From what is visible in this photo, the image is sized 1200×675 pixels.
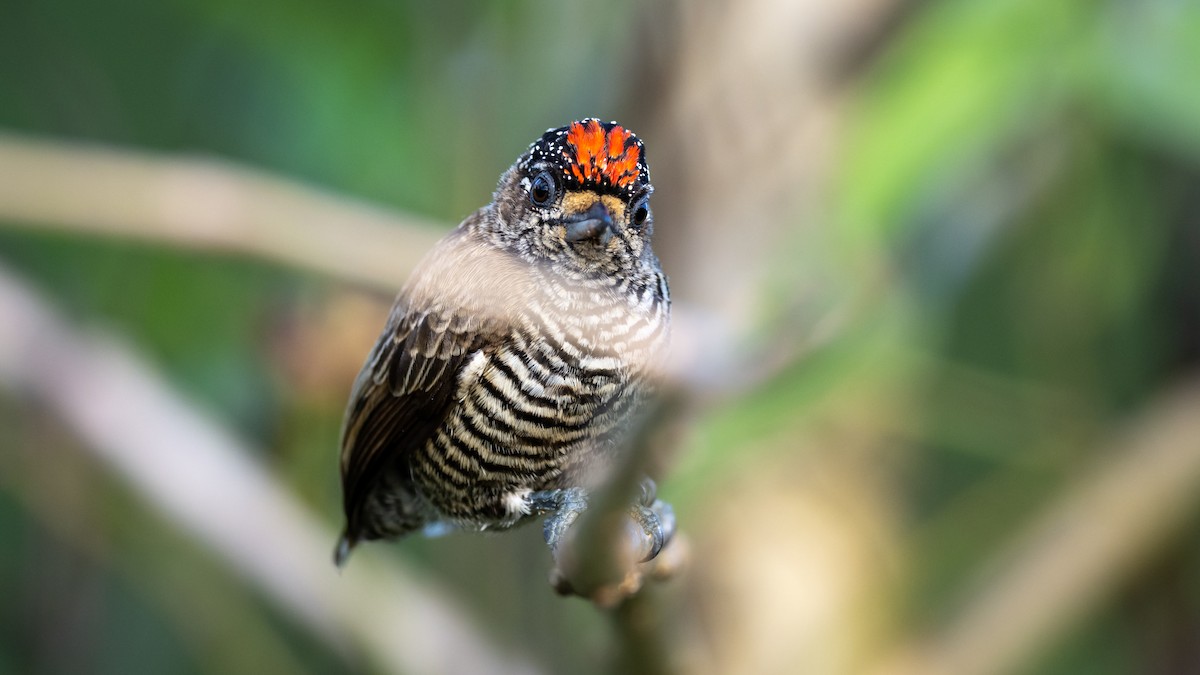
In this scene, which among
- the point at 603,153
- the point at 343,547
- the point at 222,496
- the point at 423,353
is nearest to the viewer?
the point at 603,153

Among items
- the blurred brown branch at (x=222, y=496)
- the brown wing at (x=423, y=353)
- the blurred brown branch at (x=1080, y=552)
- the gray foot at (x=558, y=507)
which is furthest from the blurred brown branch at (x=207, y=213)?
the blurred brown branch at (x=1080, y=552)

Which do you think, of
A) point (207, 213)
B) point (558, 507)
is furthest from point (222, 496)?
point (558, 507)

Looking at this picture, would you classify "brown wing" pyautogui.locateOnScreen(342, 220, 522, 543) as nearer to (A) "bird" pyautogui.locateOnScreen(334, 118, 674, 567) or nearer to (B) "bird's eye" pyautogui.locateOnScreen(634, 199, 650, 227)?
(A) "bird" pyautogui.locateOnScreen(334, 118, 674, 567)

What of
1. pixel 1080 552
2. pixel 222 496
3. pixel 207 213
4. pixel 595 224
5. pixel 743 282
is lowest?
pixel 595 224

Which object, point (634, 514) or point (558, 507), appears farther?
point (558, 507)

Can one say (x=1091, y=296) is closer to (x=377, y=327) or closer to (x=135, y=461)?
(x=377, y=327)

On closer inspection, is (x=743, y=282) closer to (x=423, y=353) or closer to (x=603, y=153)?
(x=423, y=353)

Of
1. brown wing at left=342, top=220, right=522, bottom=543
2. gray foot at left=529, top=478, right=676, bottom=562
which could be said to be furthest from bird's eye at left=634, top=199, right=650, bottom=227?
gray foot at left=529, top=478, right=676, bottom=562
